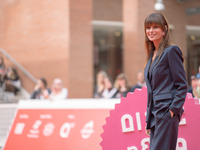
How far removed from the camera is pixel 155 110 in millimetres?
2861

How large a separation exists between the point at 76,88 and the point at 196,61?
31.6 feet

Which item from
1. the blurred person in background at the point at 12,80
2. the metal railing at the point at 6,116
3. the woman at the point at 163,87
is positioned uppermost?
the woman at the point at 163,87

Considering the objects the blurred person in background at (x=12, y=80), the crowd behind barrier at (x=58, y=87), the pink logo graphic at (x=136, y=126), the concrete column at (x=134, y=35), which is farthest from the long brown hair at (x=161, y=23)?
the blurred person in background at (x=12, y=80)

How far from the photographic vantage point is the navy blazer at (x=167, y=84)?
2750mm

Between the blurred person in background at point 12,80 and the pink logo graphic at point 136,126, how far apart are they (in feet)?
28.4

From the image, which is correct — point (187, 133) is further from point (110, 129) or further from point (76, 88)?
point (76, 88)

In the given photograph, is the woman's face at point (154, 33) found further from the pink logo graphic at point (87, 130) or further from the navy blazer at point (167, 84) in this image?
the pink logo graphic at point (87, 130)

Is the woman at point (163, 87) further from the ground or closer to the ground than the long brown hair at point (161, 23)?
closer to the ground

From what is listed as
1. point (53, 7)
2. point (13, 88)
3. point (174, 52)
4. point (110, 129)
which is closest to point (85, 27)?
point (53, 7)

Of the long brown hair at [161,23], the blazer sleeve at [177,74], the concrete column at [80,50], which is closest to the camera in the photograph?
the blazer sleeve at [177,74]

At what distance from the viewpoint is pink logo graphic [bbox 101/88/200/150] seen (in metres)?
3.79

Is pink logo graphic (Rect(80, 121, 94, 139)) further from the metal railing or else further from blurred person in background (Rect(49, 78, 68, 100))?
blurred person in background (Rect(49, 78, 68, 100))

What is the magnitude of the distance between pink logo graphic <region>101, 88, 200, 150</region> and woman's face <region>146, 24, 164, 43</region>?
3.83 feet

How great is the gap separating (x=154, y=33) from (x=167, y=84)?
1.52ft
